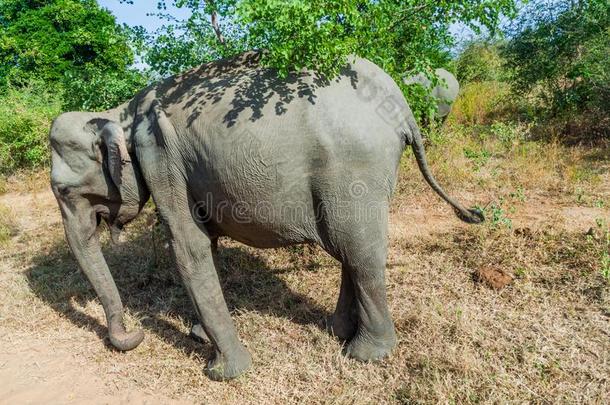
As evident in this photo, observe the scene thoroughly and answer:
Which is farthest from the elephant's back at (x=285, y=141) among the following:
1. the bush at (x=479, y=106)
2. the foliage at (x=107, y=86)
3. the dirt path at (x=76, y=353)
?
the bush at (x=479, y=106)

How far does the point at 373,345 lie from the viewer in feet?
9.61

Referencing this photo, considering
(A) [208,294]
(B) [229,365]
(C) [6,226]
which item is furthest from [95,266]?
(C) [6,226]

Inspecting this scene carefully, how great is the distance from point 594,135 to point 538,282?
5.54 meters

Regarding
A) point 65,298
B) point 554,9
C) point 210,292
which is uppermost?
point 554,9

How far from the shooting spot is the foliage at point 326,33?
242 cm

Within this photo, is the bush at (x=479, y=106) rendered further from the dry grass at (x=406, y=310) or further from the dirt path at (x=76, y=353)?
the dirt path at (x=76, y=353)

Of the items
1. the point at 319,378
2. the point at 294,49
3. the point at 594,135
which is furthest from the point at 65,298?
the point at 594,135

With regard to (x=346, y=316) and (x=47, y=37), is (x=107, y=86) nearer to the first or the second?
(x=346, y=316)

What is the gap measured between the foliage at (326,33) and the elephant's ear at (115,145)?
1011 millimetres

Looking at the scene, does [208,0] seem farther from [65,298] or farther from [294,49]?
[65,298]

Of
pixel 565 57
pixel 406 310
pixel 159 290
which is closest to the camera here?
pixel 406 310

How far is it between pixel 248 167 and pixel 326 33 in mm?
859

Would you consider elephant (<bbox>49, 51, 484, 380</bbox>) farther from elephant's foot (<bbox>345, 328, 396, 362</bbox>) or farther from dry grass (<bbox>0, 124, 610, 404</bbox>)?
dry grass (<bbox>0, 124, 610, 404</bbox>)

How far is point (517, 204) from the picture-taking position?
543 centimetres
